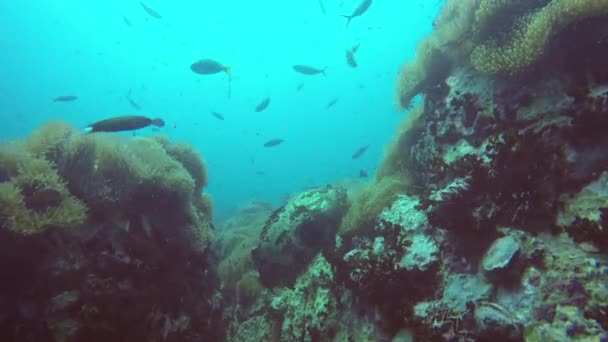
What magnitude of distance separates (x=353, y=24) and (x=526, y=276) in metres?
64.2

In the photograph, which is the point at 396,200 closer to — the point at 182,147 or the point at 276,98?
the point at 182,147

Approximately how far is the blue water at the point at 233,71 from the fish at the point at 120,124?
20413 millimetres

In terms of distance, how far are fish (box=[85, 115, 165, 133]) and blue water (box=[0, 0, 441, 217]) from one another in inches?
804

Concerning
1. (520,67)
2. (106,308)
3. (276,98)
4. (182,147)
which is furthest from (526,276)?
(276,98)

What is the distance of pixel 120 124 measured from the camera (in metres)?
4.94

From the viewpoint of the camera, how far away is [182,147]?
7055 millimetres

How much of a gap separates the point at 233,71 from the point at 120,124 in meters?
78.7

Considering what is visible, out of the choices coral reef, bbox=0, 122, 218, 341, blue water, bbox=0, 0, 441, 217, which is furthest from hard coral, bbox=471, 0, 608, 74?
blue water, bbox=0, 0, 441, 217

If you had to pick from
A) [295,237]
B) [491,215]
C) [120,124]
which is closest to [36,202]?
[120,124]

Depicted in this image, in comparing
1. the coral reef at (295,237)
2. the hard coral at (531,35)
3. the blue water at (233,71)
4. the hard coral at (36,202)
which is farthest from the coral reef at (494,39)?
the blue water at (233,71)

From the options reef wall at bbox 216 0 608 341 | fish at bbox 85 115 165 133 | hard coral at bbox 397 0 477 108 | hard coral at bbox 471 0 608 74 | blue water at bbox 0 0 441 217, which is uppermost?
blue water at bbox 0 0 441 217

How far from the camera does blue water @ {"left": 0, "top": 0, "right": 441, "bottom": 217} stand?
52969 mm

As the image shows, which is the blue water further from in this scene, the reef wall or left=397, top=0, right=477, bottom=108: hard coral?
the reef wall

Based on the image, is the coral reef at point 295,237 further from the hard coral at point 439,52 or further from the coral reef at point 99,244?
the hard coral at point 439,52
